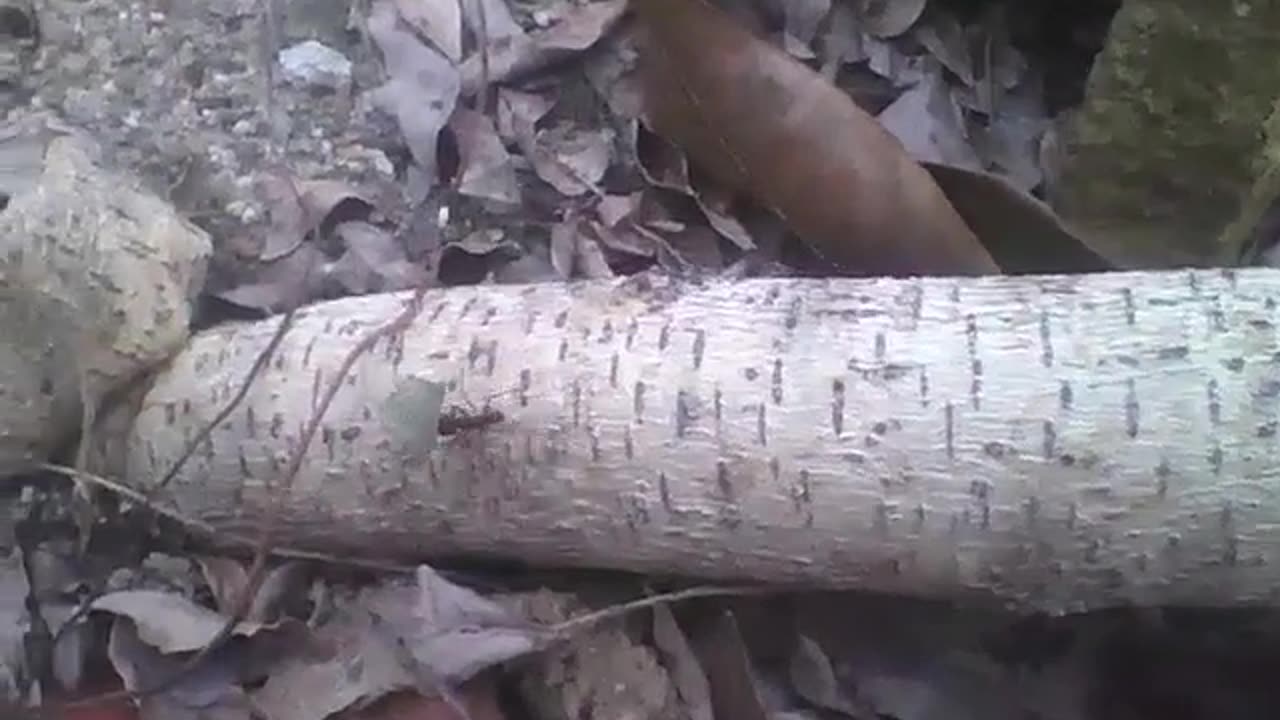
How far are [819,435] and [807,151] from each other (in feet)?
1.21

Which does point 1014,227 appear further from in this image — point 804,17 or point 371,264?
point 371,264

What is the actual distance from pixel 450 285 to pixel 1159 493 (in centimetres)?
71

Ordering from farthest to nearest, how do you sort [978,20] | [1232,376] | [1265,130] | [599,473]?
[978,20], [1265,130], [599,473], [1232,376]

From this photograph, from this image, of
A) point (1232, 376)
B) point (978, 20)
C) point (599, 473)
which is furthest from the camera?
point (978, 20)

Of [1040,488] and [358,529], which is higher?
[1040,488]

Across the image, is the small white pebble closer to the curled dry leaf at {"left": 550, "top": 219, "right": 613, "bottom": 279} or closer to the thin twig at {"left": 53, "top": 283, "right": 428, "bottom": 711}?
the curled dry leaf at {"left": 550, "top": 219, "right": 613, "bottom": 279}

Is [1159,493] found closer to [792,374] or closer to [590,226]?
[792,374]

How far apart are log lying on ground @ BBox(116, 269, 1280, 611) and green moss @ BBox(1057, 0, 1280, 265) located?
0.41 metres

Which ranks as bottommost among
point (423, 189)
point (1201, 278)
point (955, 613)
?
point (955, 613)

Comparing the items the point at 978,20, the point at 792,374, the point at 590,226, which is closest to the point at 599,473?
the point at 792,374

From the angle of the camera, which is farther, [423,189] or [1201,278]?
[423,189]

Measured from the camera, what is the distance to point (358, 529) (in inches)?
53.1

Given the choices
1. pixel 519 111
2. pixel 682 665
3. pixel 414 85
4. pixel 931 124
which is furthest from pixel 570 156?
pixel 682 665

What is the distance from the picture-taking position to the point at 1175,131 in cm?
162
